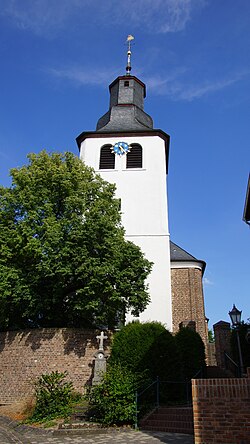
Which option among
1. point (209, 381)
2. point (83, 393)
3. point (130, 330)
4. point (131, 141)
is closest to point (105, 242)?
point (130, 330)

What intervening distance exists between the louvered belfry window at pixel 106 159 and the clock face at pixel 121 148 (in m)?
0.30

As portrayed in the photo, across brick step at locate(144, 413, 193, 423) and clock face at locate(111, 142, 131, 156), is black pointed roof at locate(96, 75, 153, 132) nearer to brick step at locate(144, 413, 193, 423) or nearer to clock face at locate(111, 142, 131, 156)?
clock face at locate(111, 142, 131, 156)

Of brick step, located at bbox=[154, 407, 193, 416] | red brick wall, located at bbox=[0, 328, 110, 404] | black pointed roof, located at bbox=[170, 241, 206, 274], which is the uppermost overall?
black pointed roof, located at bbox=[170, 241, 206, 274]

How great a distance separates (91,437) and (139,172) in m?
16.9

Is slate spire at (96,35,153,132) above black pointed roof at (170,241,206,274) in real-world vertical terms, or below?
above

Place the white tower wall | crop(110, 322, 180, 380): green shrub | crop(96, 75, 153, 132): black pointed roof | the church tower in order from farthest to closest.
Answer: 1. crop(96, 75, 153, 132): black pointed roof
2. the church tower
3. the white tower wall
4. crop(110, 322, 180, 380): green shrub

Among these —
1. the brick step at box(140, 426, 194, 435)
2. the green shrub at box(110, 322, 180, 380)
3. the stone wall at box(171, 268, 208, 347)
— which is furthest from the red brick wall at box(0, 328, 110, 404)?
the stone wall at box(171, 268, 208, 347)

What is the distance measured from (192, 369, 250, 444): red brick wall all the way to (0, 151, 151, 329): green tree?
768 centimetres

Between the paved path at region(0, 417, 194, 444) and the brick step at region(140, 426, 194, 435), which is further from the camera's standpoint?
the brick step at region(140, 426, 194, 435)

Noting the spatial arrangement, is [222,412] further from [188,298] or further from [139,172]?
[139,172]

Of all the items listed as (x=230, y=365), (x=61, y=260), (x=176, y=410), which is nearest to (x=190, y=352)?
(x=230, y=365)

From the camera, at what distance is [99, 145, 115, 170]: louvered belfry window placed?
80.3 ft

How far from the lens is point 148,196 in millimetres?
23141

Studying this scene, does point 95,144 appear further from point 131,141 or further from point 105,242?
point 105,242
